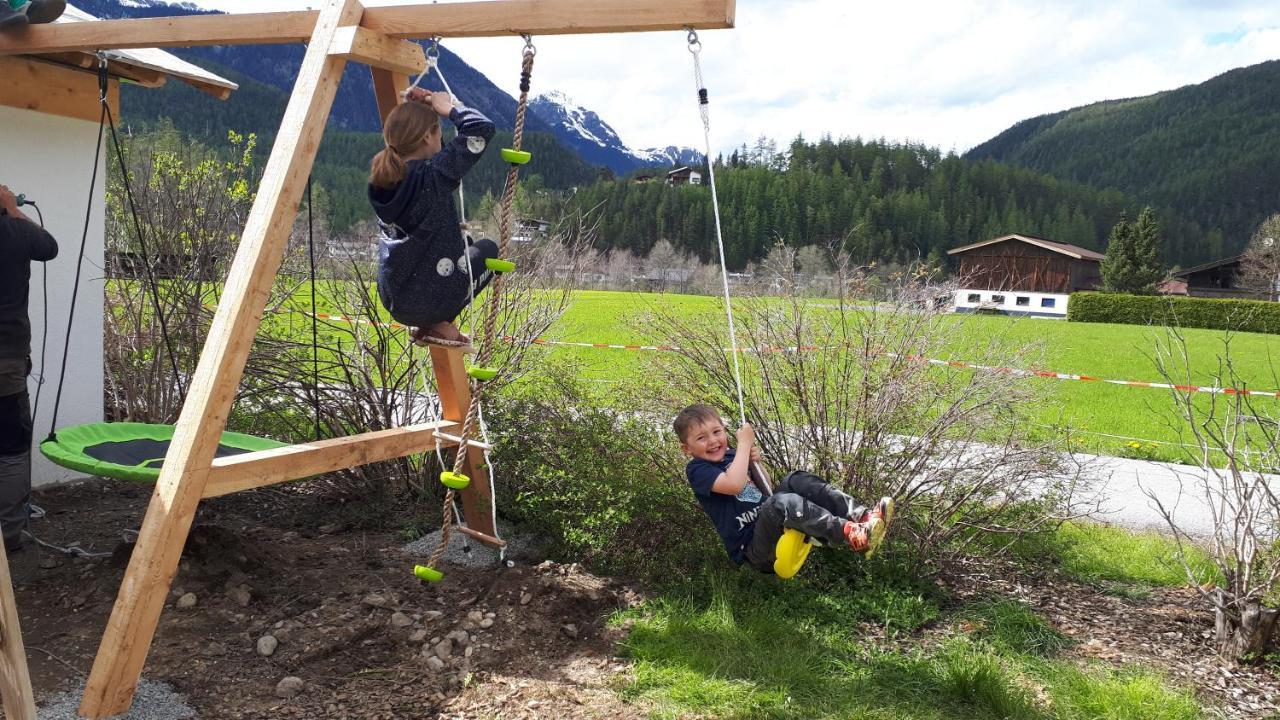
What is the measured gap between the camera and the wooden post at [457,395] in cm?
420

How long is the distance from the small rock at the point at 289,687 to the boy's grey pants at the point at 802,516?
197 centimetres

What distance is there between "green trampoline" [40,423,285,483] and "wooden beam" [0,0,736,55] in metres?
1.95

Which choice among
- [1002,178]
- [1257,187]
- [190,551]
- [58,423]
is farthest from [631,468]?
[1257,187]

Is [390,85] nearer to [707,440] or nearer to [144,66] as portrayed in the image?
[707,440]

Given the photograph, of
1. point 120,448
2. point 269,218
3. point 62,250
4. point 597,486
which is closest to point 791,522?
point 597,486

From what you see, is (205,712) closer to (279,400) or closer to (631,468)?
(631,468)

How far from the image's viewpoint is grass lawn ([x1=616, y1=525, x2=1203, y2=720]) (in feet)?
11.5

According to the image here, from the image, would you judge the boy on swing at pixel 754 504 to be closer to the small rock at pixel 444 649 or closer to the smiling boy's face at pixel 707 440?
the smiling boy's face at pixel 707 440

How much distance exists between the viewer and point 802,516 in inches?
146

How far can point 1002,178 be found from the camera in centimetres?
12631

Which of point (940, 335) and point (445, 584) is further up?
point (940, 335)

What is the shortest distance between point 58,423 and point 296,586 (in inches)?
123

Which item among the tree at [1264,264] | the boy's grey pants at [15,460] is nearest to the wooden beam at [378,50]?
the boy's grey pants at [15,460]

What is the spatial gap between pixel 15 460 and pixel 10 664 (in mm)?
3509
